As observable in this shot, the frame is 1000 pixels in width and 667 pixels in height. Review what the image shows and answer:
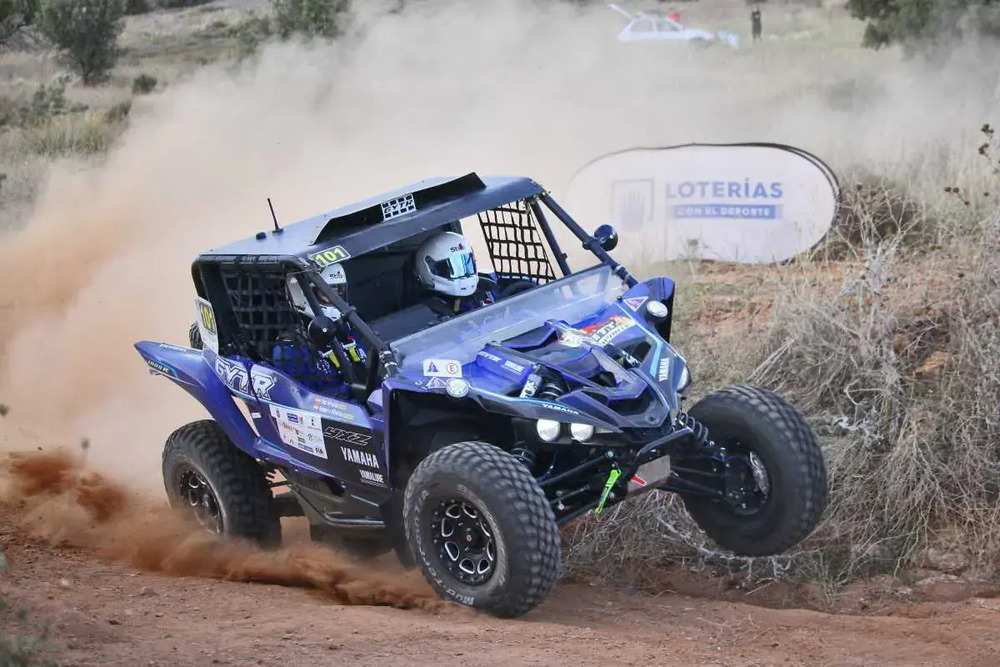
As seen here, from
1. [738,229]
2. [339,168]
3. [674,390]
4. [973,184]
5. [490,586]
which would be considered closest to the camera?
[490,586]

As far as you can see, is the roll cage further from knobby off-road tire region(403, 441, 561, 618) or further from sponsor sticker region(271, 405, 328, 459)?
knobby off-road tire region(403, 441, 561, 618)

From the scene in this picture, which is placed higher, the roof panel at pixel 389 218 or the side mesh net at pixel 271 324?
the roof panel at pixel 389 218

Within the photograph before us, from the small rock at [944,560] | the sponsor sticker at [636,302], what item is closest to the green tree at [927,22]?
the small rock at [944,560]

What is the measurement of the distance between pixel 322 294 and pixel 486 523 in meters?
1.77

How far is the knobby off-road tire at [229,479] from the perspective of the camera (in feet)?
25.6

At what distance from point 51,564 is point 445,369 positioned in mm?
2974

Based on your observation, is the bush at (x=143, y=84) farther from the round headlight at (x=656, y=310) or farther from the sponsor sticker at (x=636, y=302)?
the round headlight at (x=656, y=310)

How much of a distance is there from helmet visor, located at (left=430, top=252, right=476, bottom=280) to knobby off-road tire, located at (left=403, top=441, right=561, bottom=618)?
1496 millimetres

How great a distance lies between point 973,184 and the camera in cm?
1060

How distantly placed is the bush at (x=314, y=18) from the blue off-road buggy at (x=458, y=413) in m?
10.9

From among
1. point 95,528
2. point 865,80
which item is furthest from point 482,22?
point 95,528

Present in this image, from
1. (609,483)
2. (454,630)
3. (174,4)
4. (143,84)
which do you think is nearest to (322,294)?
(609,483)

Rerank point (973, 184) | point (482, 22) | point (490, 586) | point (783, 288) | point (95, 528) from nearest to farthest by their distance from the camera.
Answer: point (490, 586) < point (95, 528) < point (783, 288) < point (973, 184) < point (482, 22)

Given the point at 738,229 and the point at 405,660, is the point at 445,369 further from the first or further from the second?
the point at 738,229
